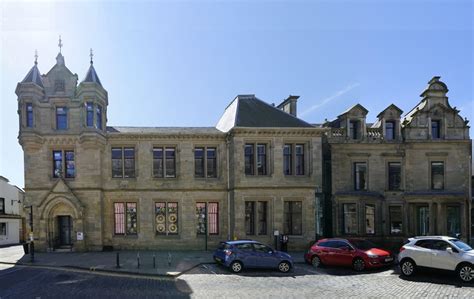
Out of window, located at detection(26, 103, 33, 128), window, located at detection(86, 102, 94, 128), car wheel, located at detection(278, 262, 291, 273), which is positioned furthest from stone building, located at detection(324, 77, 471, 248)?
window, located at detection(26, 103, 33, 128)

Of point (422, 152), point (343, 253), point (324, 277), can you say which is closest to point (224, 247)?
point (324, 277)

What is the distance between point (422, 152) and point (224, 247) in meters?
18.1

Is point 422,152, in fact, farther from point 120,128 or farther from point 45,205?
point 45,205

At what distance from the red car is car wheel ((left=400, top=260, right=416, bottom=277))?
1.61 meters

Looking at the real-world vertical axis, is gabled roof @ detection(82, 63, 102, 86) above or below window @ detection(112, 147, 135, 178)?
above

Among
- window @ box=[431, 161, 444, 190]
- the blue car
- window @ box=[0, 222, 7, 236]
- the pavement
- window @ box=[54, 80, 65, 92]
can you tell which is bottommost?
window @ box=[0, 222, 7, 236]

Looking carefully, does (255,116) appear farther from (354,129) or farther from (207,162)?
(354,129)

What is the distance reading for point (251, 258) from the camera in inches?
662

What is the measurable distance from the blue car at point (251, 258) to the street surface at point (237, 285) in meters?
0.40

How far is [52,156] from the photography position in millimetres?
23984

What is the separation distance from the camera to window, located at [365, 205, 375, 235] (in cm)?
2562

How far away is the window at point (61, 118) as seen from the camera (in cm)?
2402

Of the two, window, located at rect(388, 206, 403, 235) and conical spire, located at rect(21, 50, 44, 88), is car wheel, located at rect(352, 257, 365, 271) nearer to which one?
window, located at rect(388, 206, 403, 235)

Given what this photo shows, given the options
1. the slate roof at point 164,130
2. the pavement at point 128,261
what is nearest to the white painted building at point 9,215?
the pavement at point 128,261
